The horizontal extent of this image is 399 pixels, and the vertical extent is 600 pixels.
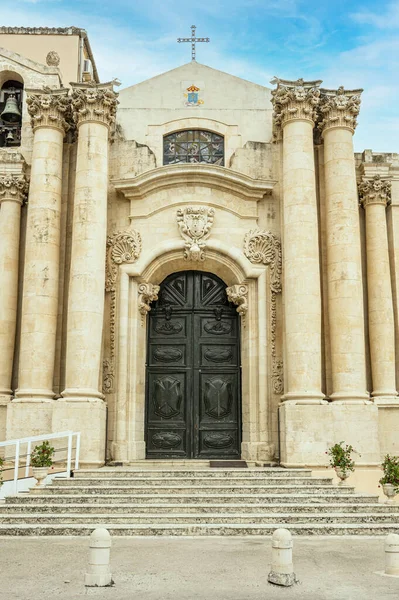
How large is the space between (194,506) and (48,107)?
10702 mm

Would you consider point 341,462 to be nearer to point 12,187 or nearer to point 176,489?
point 176,489

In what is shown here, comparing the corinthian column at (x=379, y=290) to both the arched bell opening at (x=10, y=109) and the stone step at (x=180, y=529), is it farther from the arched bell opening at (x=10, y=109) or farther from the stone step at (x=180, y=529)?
the arched bell opening at (x=10, y=109)

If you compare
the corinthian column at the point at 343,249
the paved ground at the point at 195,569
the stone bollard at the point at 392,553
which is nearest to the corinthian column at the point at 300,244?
the corinthian column at the point at 343,249

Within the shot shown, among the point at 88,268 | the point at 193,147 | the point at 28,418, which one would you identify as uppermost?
the point at 193,147

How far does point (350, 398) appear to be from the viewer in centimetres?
1578

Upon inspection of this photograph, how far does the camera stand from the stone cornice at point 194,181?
17.6 metres

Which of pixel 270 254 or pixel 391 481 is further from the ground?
pixel 270 254

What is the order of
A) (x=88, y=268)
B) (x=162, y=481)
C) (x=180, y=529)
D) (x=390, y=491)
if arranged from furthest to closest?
(x=88, y=268) → (x=162, y=481) → (x=390, y=491) → (x=180, y=529)

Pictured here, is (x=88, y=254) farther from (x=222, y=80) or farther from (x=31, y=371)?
(x=222, y=80)

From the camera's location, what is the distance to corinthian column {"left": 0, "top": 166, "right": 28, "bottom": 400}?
17094 millimetres

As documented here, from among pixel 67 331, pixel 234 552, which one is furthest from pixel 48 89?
pixel 234 552

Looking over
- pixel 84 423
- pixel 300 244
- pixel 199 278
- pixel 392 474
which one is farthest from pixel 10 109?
pixel 392 474

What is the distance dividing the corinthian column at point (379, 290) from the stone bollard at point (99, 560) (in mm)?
10804

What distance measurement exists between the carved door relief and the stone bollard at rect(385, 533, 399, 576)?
9.52 m
